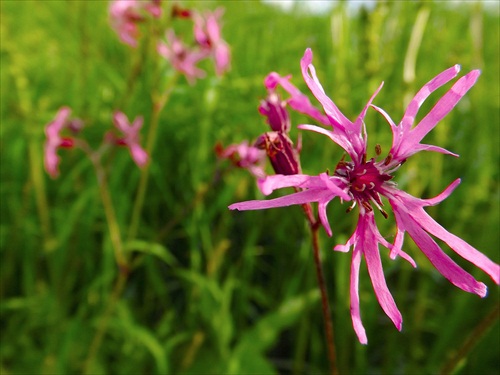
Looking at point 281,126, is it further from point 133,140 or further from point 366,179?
point 133,140

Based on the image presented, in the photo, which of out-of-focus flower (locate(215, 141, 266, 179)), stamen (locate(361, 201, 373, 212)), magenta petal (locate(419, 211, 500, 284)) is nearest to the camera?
magenta petal (locate(419, 211, 500, 284))

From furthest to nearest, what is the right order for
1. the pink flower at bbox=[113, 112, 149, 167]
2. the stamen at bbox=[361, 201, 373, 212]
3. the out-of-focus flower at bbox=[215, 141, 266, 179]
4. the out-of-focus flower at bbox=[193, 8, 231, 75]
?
1. the out-of-focus flower at bbox=[193, 8, 231, 75]
2. the pink flower at bbox=[113, 112, 149, 167]
3. the out-of-focus flower at bbox=[215, 141, 266, 179]
4. the stamen at bbox=[361, 201, 373, 212]

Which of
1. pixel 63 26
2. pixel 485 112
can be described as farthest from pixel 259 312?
pixel 63 26

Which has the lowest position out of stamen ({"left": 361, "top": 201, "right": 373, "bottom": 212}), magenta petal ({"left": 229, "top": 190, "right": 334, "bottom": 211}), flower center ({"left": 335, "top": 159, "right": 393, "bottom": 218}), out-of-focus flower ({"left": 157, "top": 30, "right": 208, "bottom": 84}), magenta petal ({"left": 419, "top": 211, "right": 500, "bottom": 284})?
magenta petal ({"left": 419, "top": 211, "right": 500, "bottom": 284})

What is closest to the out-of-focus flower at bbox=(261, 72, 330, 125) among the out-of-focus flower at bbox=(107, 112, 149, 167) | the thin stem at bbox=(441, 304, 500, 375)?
the thin stem at bbox=(441, 304, 500, 375)

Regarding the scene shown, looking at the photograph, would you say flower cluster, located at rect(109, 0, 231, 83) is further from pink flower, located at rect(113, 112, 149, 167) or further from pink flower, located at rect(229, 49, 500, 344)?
pink flower, located at rect(229, 49, 500, 344)

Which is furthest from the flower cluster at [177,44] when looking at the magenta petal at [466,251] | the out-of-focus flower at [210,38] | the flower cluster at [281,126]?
the magenta petal at [466,251]

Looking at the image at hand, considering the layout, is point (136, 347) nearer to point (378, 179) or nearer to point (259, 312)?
point (259, 312)

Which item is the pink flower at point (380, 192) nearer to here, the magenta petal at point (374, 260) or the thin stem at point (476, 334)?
the magenta petal at point (374, 260)
